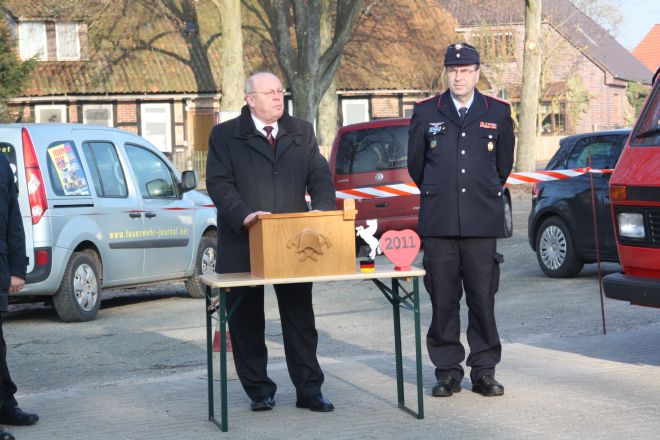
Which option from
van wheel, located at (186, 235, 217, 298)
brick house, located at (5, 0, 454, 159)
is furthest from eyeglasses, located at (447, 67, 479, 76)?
brick house, located at (5, 0, 454, 159)

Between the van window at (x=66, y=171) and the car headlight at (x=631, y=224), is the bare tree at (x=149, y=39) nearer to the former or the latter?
the van window at (x=66, y=171)

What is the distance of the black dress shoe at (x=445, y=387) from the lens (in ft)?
25.9

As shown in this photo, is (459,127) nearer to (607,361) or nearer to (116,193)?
(607,361)

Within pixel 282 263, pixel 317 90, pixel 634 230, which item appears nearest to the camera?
pixel 282 263

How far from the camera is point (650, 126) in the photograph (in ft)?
30.0

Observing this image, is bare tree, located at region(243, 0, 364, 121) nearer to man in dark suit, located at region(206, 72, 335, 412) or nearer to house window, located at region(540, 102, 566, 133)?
man in dark suit, located at region(206, 72, 335, 412)

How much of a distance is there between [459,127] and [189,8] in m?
43.4

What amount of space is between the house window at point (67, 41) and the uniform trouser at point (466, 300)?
4101cm

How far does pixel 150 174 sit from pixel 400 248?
7.74 meters

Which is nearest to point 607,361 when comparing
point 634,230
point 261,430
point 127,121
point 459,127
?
point 634,230

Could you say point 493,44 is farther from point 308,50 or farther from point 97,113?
point 308,50

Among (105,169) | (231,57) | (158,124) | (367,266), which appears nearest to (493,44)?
(158,124)

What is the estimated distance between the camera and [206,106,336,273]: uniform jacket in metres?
7.65

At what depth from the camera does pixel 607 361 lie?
9.12 meters
